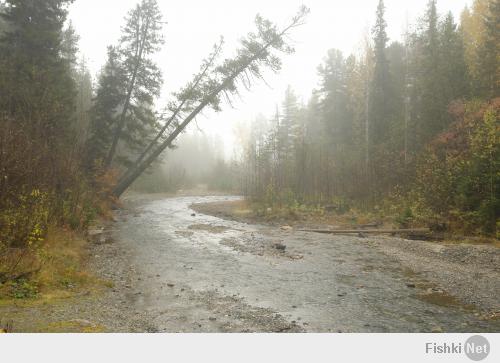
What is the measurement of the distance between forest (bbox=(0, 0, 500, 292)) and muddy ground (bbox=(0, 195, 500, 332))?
201 centimetres

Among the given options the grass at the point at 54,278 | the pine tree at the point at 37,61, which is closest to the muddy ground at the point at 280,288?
the grass at the point at 54,278

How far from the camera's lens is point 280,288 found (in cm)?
806

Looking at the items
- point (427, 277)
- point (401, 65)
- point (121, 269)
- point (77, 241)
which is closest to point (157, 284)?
point (121, 269)

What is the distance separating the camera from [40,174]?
10.2 metres

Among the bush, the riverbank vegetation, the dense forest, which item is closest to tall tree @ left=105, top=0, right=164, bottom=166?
the riverbank vegetation

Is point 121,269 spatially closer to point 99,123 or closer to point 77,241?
point 77,241

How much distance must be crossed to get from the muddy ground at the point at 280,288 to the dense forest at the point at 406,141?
9.96 feet

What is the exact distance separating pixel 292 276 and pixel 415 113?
3123 centimetres

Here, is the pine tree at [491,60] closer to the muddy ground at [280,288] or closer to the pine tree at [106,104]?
the muddy ground at [280,288]

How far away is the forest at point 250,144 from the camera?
Answer: 10.4 meters

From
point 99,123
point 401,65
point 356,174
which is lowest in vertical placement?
point 356,174

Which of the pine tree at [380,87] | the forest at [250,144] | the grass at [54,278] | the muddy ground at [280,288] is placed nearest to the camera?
the muddy ground at [280,288]

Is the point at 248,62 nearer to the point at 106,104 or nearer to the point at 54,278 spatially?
the point at 106,104
